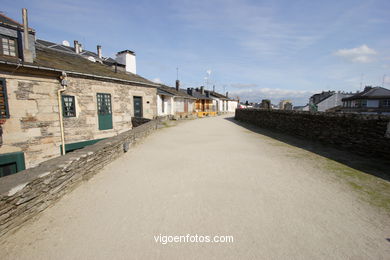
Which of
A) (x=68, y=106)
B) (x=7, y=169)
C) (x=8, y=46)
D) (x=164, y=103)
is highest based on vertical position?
(x=8, y=46)

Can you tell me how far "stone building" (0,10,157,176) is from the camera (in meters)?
7.83

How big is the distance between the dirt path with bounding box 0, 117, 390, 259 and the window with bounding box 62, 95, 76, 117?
684 centimetres

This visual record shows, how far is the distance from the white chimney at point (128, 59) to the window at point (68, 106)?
11.3 meters

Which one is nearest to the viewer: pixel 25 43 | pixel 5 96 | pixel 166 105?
pixel 5 96

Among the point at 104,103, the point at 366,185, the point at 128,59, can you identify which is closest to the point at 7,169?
the point at 104,103

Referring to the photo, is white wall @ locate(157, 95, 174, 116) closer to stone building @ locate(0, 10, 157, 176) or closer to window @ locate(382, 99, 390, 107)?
stone building @ locate(0, 10, 157, 176)

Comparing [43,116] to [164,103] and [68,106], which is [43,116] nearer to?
[68,106]

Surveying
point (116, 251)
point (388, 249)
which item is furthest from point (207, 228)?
point (388, 249)

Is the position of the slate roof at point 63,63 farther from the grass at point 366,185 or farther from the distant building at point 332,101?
the distant building at point 332,101

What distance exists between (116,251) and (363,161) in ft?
26.5

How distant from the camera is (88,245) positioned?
246cm

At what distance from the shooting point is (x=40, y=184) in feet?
10.1

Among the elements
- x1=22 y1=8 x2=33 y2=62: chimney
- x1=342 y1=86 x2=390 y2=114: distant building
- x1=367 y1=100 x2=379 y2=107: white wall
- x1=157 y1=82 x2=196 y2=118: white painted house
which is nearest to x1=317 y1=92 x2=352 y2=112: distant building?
x1=342 y1=86 x2=390 y2=114: distant building

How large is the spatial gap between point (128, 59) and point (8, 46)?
12.5 metres
